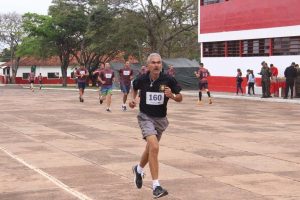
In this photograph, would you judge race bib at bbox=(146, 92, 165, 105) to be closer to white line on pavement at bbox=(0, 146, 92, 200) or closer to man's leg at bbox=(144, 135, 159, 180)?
man's leg at bbox=(144, 135, 159, 180)

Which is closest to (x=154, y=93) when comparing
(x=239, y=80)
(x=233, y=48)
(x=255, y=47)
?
(x=239, y=80)

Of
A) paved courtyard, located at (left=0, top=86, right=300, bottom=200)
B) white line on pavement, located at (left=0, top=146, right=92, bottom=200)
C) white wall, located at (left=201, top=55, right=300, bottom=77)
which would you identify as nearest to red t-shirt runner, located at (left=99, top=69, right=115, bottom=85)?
paved courtyard, located at (left=0, top=86, right=300, bottom=200)

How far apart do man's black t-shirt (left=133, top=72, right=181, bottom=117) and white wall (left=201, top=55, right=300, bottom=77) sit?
78.5ft

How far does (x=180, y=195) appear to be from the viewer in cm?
711

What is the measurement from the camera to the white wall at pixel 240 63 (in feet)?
102

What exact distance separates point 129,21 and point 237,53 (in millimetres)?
15044

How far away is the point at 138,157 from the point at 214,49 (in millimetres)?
28107

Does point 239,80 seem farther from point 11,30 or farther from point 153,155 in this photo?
point 11,30

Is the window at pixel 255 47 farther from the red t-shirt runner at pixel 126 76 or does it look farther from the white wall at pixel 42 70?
the white wall at pixel 42 70

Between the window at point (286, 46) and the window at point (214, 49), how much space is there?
5.31 m

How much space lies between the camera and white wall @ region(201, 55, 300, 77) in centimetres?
3116

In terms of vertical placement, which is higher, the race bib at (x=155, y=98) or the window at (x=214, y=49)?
the window at (x=214, y=49)

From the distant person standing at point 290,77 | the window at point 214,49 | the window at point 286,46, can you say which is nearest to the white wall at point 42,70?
the window at point 214,49

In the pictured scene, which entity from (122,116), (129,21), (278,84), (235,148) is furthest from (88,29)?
(235,148)
